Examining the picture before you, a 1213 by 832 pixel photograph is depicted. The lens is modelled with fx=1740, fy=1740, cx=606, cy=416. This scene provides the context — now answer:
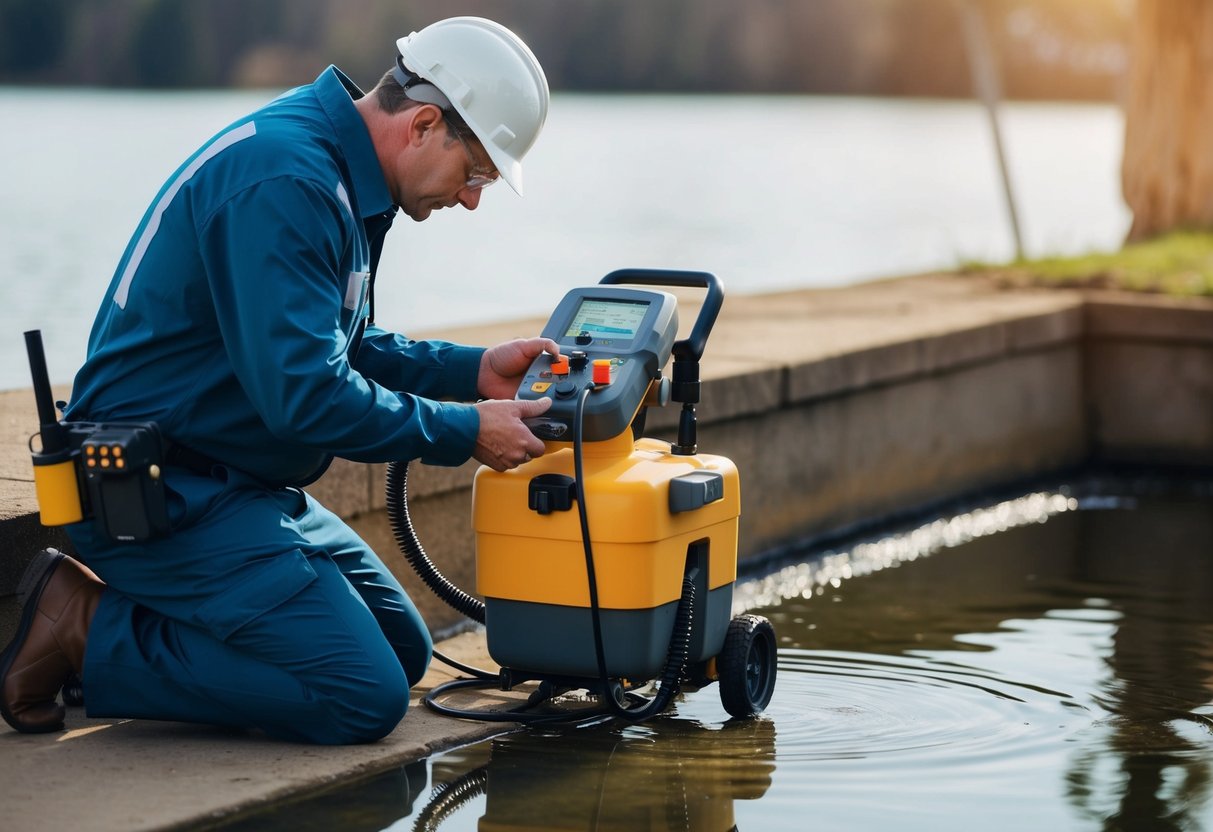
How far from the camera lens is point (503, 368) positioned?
4.09 m

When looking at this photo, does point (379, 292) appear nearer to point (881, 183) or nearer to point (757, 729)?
point (757, 729)

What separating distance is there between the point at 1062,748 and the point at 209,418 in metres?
2.04

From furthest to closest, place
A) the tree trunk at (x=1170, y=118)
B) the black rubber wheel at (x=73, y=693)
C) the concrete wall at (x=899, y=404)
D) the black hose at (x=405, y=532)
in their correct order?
1. the tree trunk at (x=1170, y=118)
2. the concrete wall at (x=899, y=404)
3. the black hose at (x=405, y=532)
4. the black rubber wheel at (x=73, y=693)

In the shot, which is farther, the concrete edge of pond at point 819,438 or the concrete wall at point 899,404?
the concrete wall at point 899,404

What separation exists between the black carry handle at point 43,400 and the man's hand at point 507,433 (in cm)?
85

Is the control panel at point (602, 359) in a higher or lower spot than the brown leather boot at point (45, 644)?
higher

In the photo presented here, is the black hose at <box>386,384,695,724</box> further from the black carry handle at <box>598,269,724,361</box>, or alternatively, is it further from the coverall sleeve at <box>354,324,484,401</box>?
the black carry handle at <box>598,269,724,361</box>

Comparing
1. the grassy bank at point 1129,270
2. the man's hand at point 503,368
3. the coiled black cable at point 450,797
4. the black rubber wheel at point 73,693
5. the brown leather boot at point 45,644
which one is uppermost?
the man's hand at point 503,368

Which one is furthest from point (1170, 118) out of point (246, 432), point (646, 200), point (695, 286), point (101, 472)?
point (101, 472)

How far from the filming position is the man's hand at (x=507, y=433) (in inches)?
145

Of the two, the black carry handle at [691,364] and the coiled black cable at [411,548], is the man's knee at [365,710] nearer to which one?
the coiled black cable at [411,548]

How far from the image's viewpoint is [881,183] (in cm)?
2370

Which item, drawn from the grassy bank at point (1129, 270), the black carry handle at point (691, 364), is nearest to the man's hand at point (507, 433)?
the black carry handle at point (691, 364)

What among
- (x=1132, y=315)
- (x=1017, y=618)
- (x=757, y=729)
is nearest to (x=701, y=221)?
(x=1132, y=315)
